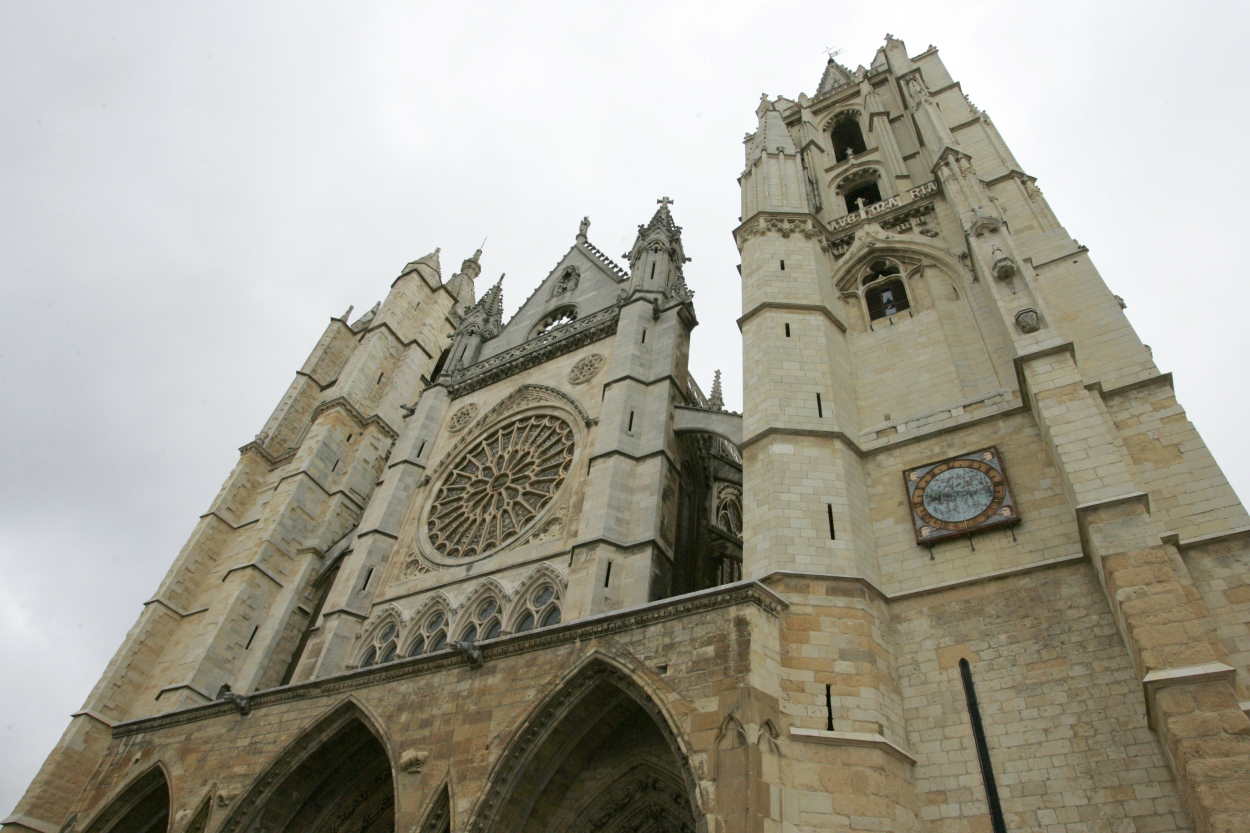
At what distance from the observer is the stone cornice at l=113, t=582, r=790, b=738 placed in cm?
811

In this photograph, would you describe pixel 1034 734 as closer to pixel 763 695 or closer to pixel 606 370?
pixel 763 695

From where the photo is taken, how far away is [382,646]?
13906 mm

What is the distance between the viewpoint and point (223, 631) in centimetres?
1634

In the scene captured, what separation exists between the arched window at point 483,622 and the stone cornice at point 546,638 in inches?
111

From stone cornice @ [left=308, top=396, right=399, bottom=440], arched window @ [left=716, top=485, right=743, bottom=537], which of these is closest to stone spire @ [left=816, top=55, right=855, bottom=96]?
arched window @ [left=716, top=485, right=743, bottom=537]

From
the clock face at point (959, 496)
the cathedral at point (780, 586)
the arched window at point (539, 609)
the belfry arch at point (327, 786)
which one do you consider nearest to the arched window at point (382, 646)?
the cathedral at point (780, 586)

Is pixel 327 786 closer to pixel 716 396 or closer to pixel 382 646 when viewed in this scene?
pixel 382 646

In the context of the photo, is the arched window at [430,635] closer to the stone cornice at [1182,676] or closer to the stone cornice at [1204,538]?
the stone cornice at [1182,676]

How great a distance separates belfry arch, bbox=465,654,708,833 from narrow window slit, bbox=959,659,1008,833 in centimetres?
279

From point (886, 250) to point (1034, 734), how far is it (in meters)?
8.82

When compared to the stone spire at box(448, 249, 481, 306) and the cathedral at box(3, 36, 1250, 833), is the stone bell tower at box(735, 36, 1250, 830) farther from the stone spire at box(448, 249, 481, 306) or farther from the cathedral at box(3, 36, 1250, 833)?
the stone spire at box(448, 249, 481, 306)

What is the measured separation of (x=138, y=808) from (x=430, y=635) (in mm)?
4726

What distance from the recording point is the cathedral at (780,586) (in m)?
7.05

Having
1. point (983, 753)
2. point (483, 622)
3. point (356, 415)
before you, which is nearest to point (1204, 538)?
point (983, 753)
